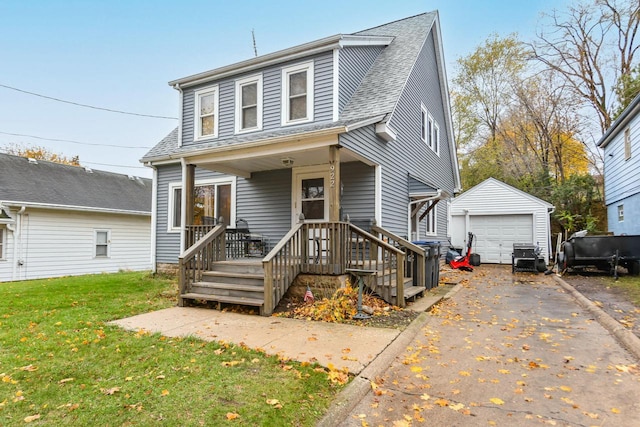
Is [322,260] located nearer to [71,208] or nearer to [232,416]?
[232,416]

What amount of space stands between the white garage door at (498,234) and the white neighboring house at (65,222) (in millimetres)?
15122

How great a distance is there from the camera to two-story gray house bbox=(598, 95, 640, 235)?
11477 millimetres

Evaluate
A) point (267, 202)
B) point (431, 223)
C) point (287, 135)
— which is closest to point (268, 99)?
point (267, 202)

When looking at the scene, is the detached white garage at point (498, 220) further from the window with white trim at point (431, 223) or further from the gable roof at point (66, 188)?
the gable roof at point (66, 188)

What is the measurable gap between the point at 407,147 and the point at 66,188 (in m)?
14.3

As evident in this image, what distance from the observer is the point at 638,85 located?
17297 mm

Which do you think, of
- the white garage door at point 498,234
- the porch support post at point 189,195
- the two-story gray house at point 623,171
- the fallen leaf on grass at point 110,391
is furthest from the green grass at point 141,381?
the white garage door at point 498,234

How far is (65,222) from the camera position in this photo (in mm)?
14492

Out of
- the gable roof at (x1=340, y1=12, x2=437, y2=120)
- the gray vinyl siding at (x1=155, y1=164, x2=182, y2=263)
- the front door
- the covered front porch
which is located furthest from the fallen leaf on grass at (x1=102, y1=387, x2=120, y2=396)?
the gray vinyl siding at (x1=155, y1=164, x2=182, y2=263)

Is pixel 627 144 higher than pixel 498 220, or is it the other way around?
pixel 627 144

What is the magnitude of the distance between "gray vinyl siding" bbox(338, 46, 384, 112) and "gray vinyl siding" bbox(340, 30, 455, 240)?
4.11 feet

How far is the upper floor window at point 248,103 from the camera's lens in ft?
32.1

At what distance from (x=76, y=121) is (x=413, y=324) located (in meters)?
29.6

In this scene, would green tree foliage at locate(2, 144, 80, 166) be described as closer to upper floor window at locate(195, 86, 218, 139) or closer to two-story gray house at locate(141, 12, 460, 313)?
upper floor window at locate(195, 86, 218, 139)
